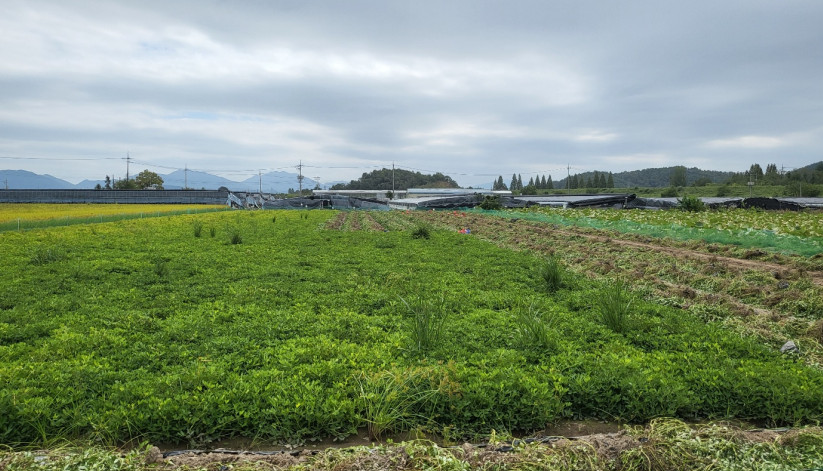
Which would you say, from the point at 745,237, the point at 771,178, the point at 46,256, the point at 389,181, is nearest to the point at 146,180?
the point at 389,181

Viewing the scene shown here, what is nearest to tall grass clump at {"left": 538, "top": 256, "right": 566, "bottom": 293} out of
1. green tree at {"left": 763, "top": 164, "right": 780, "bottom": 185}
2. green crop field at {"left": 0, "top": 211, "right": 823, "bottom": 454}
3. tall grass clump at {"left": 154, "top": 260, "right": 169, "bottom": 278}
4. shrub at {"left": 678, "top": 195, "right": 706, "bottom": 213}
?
green crop field at {"left": 0, "top": 211, "right": 823, "bottom": 454}

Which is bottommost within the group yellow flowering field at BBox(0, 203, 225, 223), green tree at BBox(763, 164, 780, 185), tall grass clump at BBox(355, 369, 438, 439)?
tall grass clump at BBox(355, 369, 438, 439)

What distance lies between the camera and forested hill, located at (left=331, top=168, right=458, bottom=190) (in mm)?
121550

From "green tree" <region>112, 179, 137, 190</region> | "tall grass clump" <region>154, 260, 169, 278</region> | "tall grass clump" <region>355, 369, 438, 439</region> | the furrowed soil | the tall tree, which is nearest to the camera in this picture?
"tall grass clump" <region>355, 369, 438, 439</region>

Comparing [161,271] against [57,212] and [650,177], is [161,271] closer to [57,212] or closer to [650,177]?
[57,212]

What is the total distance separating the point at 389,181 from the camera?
12225cm

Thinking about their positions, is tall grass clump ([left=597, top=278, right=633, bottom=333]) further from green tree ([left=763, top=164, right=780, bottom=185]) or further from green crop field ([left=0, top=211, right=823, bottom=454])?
green tree ([left=763, top=164, right=780, bottom=185])

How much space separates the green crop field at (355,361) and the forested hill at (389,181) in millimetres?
109475

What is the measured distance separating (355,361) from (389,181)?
11823 centimetres

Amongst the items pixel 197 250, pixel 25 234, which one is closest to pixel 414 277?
pixel 197 250

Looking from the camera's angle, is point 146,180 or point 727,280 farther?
point 146,180

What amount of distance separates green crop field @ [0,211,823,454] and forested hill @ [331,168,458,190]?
359ft

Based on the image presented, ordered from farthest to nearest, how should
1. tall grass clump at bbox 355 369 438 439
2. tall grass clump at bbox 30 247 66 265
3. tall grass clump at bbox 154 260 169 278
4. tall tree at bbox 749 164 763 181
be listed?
tall tree at bbox 749 164 763 181 → tall grass clump at bbox 30 247 66 265 → tall grass clump at bbox 154 260 169 278 → tall grass clump at bbox 355 369 438 439

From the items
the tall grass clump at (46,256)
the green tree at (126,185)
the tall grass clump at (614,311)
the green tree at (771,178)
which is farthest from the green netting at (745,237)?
A: the green tree at (126,185)
